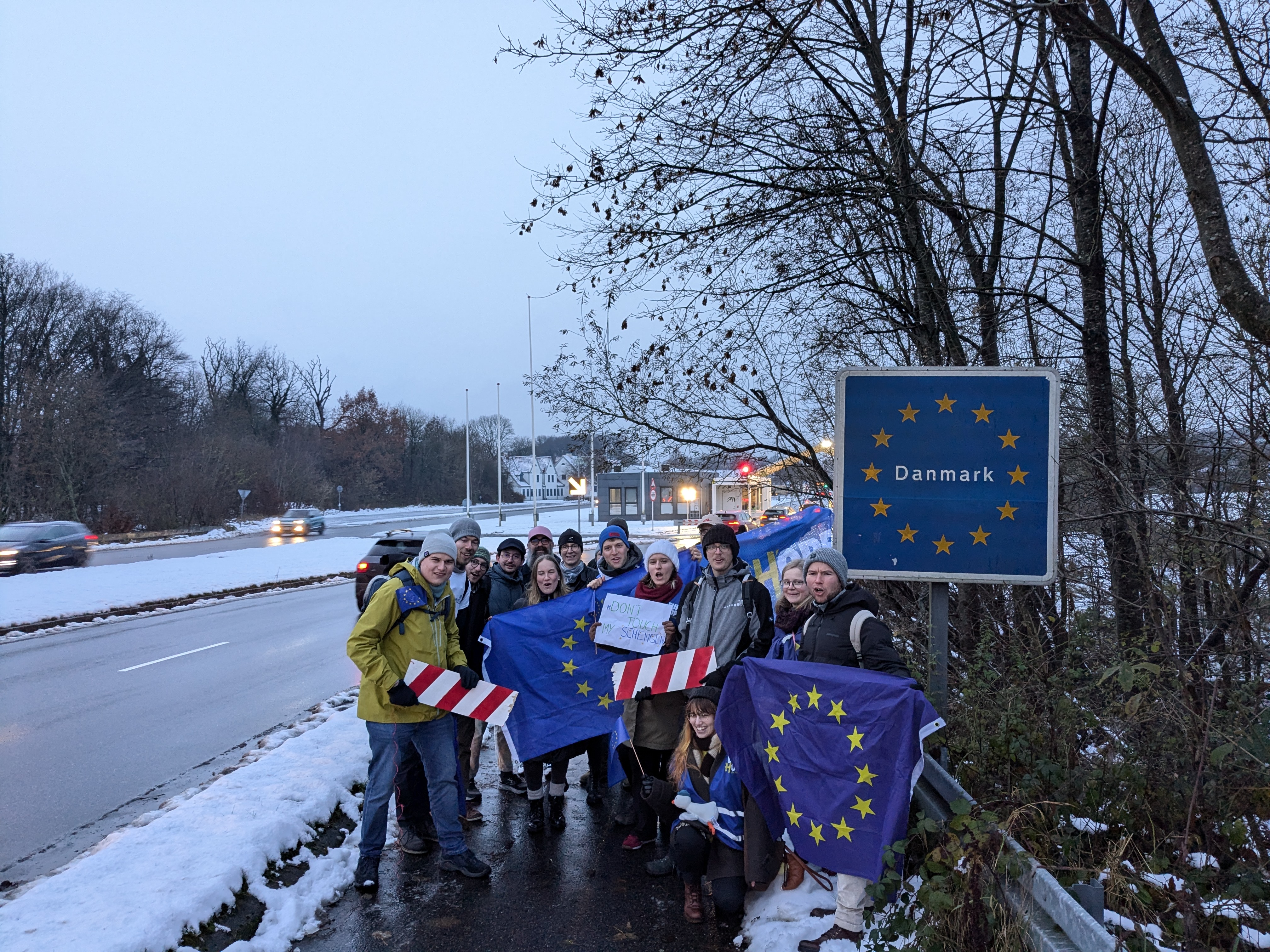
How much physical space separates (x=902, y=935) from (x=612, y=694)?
348 centimetres

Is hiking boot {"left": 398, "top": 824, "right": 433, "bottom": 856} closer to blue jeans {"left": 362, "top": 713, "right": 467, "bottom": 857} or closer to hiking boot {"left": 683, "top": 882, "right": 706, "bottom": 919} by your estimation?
blue jeans {"left": 362, "top": 713, "right": 467, "bottom": 857}

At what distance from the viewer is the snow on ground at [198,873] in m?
4.17

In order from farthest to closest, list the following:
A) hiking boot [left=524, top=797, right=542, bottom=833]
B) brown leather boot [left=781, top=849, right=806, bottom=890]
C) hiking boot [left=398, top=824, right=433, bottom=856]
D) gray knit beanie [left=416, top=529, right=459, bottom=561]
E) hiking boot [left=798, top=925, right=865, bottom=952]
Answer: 1. hiking boot [left=524, top=797, right=542, bottom=833]
2. hiking boot [left=398, top=824, right=433, bottom=856]
3. gray knit beanie [left=416, top=529, right=459, bottom=561]
4. brown leather boot [left=781, top=849, right=806, bottom=890]
5. hiking boot [left=798, top=925, right=865, bottom=952]

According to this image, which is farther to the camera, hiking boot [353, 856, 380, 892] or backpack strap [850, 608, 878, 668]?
hiking boot [353, 856, 380, 892]

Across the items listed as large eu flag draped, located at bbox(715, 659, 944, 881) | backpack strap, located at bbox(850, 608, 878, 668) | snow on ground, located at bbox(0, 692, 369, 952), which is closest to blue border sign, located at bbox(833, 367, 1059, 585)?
backpack strap, located at bbox(850, 608, 878, 668)

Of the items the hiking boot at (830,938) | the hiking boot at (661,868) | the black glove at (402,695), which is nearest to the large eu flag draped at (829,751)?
the hiking boot at (830,938)

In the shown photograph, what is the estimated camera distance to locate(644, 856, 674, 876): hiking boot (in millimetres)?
5156

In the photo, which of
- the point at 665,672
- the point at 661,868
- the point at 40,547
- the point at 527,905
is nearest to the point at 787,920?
the point at 661,868

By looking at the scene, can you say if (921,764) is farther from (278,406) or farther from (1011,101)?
(278,406)

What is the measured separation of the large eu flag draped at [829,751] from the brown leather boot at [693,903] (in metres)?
0.55

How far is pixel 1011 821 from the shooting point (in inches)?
141

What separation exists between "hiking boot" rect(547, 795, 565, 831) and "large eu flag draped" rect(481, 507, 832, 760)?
0.35 metres

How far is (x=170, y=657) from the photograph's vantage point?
1359 centimetres

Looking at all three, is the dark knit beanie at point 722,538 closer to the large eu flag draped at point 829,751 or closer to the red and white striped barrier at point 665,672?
the red and white striped barrier at point 665,672
